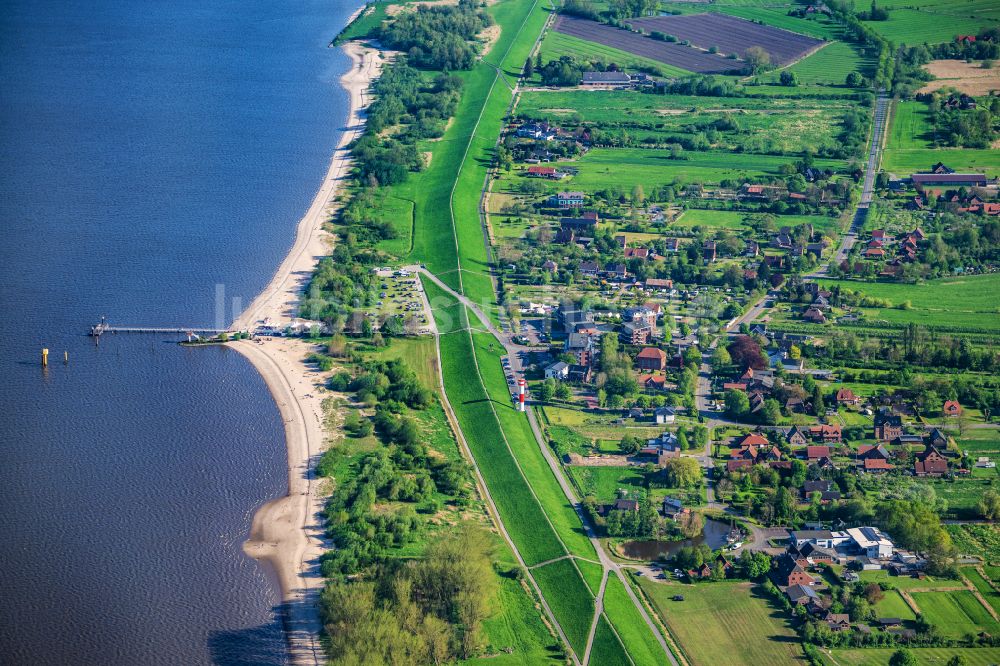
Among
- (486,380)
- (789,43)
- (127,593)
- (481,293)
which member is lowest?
(127,593)

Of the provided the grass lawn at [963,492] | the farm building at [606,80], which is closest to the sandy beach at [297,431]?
the grass lawn at [963,492]

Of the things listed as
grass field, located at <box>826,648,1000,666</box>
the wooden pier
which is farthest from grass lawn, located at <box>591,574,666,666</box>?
the wooden pier

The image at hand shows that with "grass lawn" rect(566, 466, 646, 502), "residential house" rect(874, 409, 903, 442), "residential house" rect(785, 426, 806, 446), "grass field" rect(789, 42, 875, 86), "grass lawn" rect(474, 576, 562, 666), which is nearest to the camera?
"grass lawn" rect(474, 576, 562, 666)

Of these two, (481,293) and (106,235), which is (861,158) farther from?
(106,235)

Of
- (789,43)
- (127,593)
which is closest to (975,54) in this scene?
(789,43)

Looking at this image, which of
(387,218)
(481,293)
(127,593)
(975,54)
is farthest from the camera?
(975,54)

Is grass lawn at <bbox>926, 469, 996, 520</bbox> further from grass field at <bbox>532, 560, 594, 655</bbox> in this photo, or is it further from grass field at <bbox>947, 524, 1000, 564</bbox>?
grass field at <bbox>532, 560, 594, 655</bbox>

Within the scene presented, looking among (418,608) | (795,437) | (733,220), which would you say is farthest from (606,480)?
(733,220)
